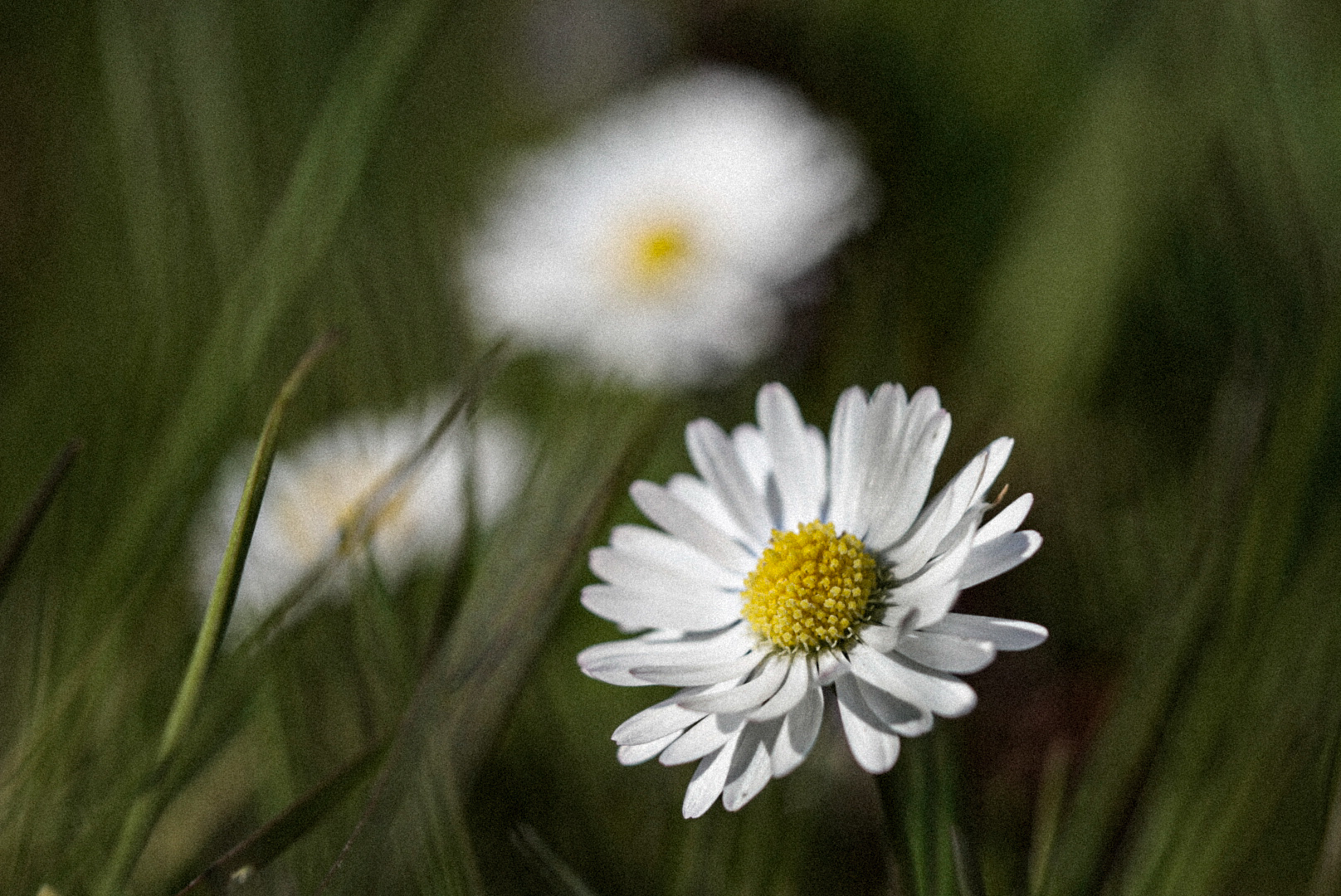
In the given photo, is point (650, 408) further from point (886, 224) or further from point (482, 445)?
point (886, 224)

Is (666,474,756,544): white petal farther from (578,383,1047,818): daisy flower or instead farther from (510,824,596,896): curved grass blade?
(510,824,596,896): curved grass blade

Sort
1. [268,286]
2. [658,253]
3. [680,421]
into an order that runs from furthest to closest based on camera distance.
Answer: [658,253] → [680,421] → [268,286]

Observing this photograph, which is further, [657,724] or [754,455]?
[754,455]

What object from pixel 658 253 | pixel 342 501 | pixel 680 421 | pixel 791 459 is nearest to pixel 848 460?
pixel 791 459

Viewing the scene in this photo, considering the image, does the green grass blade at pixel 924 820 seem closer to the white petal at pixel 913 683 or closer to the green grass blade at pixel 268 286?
the white petal at pixel 913 683

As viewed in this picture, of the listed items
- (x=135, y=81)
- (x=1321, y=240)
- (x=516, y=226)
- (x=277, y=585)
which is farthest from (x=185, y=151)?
(x=1321, y=240)

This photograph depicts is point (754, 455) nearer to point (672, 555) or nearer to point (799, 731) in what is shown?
point (672, 555)

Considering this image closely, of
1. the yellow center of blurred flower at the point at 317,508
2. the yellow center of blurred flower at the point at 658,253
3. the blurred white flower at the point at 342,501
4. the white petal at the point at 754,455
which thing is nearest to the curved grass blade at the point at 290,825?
the white petal at the point at 754,455

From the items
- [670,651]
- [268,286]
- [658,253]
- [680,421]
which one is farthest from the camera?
[658,253]
